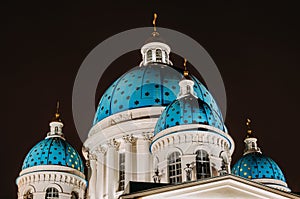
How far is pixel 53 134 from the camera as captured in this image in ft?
140

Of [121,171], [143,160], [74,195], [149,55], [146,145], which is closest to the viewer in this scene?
[143,160]

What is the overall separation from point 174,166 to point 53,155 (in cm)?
1011

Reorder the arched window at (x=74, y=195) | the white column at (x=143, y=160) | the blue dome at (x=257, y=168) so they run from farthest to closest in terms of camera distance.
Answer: the blue dome at (x=257, y=168), the arched window at (x=74, y=195), the white column at (x=143, y=160)

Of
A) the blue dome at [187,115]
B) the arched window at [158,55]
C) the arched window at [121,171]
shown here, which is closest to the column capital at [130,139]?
the arched window at [121,171]

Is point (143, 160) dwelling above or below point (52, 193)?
above

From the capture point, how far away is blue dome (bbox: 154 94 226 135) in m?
34.1

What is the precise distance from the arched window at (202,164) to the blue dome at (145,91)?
7527mm

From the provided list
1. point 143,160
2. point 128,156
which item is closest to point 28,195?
point 128,156

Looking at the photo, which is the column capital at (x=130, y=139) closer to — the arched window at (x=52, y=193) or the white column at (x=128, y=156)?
the white column at (x=128, y=156)

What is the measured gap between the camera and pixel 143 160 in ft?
127

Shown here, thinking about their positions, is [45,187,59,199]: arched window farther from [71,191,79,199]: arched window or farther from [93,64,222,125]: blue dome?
[93,64,222,125]: blue dome

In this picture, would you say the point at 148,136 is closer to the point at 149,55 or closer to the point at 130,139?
the point at 130,139

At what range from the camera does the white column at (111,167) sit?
129ft

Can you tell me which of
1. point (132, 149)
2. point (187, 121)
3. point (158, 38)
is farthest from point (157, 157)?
point (158, 38)
